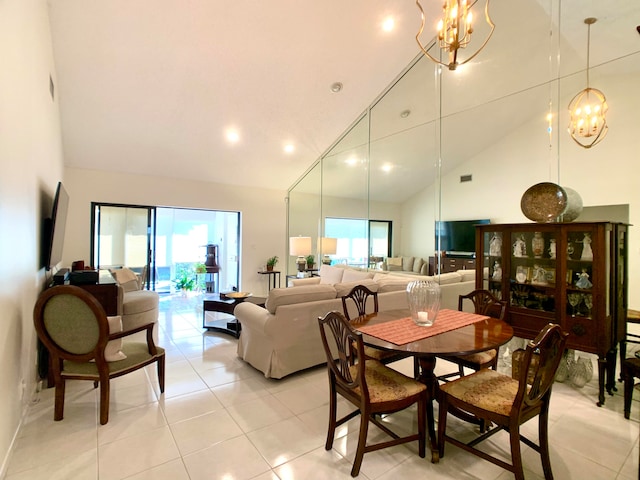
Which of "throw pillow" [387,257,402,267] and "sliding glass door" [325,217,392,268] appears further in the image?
"sliding glass door" [325,217,392,268]

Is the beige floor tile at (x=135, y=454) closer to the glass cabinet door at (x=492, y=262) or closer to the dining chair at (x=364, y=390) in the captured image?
the dining chair at (x=364, y=390)

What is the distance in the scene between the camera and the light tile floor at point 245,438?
181cm

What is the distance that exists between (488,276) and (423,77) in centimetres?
318

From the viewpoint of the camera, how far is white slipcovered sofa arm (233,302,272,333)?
9.79 ft

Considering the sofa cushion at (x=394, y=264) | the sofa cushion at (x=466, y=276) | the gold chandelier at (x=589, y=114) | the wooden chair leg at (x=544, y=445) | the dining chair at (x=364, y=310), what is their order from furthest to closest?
the sofa cushion at (x=394, y=264)
the sofa cushion at (x=466, y=276)
the gold chandelier at (x=589, y=114)
the dining chair at (x=364, y=310)
the wooden chair leg at (x=544, y=445)

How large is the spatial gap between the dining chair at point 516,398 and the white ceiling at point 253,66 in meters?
3.69

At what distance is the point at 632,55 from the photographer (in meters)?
3.55

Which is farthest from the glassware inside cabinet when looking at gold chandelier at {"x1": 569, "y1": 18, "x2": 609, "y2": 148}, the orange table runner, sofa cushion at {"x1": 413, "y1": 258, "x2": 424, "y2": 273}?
sofa cushion at {"x1": 413, "y1": 258, "x2": 424, "y2": 273}

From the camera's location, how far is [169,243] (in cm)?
827

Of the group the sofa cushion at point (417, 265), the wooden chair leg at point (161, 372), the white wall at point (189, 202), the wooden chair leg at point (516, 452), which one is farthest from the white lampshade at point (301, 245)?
the wooden chair leg at point (516, 452)

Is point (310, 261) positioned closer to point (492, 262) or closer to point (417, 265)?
point (417, 265)

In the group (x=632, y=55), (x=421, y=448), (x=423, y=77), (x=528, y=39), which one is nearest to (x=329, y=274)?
(x=423, y=77)

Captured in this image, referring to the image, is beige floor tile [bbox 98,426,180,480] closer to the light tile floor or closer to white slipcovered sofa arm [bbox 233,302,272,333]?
the light tile floor

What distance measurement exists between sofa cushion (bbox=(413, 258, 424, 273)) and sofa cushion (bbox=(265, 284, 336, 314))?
8.58 ft
